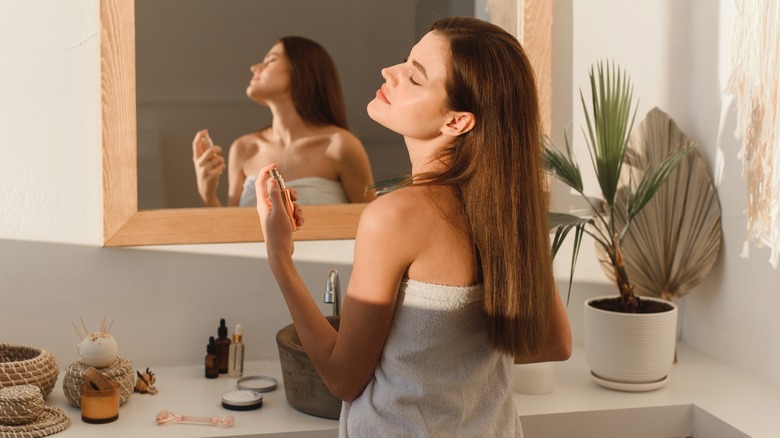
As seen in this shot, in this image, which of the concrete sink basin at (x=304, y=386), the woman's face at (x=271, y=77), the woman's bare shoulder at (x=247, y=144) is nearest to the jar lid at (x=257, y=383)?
the concrete sink basin at (x=304, y=386)

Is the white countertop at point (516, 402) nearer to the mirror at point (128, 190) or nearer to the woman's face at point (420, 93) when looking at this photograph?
the mirror at point (128, 190)

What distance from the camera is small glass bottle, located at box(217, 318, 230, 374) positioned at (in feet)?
6.72

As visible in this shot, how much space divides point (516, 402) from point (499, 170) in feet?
2.62

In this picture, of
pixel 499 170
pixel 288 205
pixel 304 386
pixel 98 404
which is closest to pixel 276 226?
pixel 288 205

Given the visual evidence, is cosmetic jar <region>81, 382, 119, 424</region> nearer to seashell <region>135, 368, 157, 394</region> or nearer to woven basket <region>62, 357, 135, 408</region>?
woven basket <region>62, 357, 135, 408</region>

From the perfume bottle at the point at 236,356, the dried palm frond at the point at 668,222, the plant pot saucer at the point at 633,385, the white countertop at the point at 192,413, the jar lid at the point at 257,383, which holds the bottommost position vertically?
the white countertop at the point at 192,413

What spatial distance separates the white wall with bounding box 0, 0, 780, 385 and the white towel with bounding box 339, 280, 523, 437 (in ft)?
2.82

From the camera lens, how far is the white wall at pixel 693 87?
2.12m

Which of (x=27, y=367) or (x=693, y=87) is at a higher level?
(x=693, y=87)

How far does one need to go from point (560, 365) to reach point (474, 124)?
107cm

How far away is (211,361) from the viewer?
2023mm

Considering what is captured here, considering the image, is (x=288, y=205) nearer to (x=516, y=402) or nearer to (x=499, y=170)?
(x=499, y=170)

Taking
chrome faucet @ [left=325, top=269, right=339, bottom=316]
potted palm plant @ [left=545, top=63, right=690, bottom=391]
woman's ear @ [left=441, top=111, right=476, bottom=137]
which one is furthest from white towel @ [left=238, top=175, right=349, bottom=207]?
woman's ear @ [left=441, top=111, right=476, bottom=137]

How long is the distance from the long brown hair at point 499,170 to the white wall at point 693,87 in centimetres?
98
